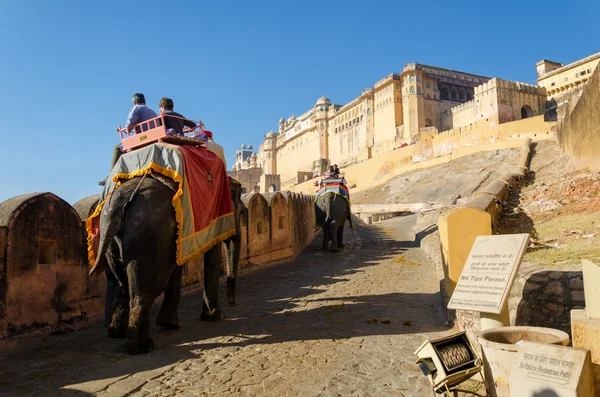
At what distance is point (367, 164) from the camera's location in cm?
5262

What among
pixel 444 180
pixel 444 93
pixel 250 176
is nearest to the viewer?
pixel 444 180

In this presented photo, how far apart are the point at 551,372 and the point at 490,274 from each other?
0.94 metres

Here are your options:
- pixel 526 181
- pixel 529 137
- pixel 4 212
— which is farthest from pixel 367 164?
pixel 4 212

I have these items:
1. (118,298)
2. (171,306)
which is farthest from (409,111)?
(118,298)

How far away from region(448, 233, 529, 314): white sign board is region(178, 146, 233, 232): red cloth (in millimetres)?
2722

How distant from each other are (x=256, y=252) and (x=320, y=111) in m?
68.4

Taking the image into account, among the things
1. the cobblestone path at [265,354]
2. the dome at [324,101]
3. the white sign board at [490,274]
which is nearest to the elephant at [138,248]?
the cobblestone path at [265,354]

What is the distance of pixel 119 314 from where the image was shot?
14.5 ft

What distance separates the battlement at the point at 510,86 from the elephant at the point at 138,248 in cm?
4938

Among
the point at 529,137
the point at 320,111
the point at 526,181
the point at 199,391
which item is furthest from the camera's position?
the point at 320,111

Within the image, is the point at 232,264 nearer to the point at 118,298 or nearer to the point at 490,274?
the point at 118,298

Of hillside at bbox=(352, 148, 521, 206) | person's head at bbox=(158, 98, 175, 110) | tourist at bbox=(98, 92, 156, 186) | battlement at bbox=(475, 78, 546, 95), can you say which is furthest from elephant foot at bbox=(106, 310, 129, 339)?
battlement at bbox=(475, 78, 546, 95)

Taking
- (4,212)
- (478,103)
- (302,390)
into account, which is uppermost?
(478,103)

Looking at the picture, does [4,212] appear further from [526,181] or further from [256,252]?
[526,181]
